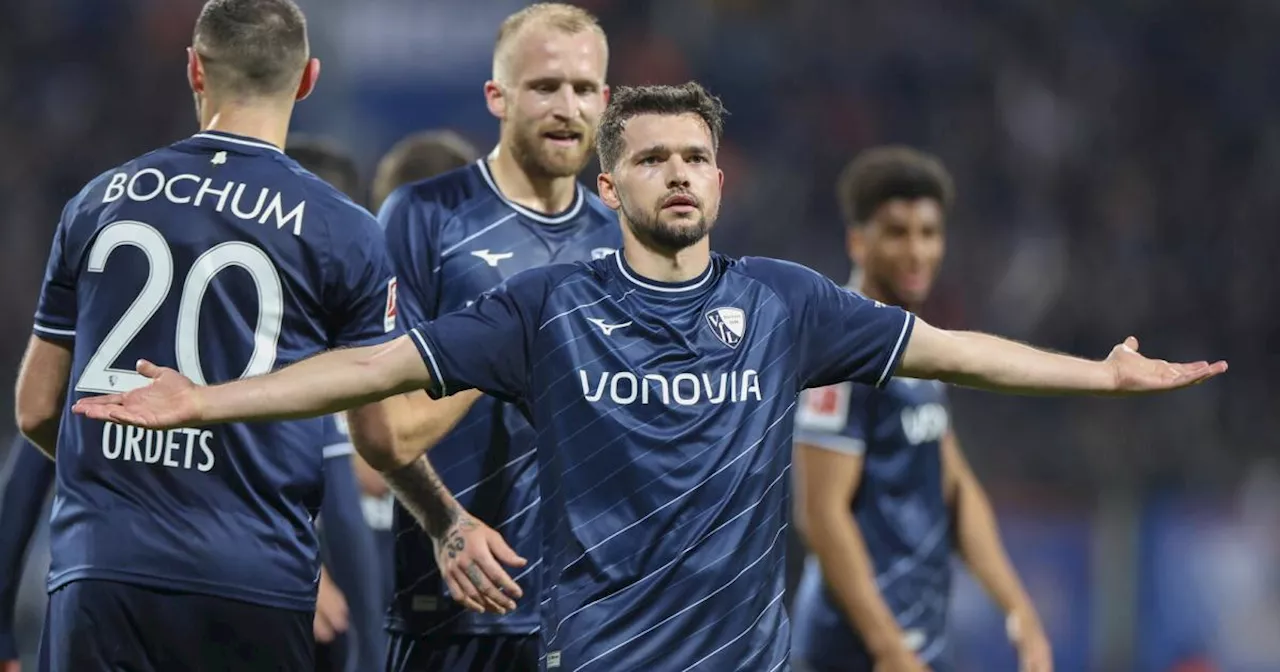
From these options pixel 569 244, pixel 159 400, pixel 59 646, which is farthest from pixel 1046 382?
pixel 59 646

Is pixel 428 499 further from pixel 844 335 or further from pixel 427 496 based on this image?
pixel 844 335

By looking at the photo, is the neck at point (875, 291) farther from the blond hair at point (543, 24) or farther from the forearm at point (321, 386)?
the forearm at point (321, 386)

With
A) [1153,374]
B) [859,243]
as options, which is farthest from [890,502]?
[1153,374]

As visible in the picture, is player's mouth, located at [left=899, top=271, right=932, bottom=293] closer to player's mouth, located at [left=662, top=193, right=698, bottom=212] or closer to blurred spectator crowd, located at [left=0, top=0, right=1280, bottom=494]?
player's mouth, located at [left=662, top=193, right=698, bottom=212]

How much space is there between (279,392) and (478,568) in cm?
84

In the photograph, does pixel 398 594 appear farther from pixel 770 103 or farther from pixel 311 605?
pixel 770 103

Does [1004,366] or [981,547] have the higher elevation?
[1004,366]

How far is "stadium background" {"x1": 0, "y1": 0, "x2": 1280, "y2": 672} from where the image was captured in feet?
39.8

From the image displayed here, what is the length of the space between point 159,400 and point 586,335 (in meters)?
0.91

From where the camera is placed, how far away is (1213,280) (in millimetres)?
13148

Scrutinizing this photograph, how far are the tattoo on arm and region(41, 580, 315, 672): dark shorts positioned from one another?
55cm

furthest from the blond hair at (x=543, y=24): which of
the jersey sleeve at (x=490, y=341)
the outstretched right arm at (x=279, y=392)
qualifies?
the outstretched right arm at (x=279, y=392)

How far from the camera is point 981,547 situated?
614 cm

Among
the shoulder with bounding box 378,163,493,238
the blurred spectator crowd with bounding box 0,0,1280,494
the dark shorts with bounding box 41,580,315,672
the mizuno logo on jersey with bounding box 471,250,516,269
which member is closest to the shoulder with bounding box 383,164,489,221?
the shoulder with bounding box 378,163,493,238
